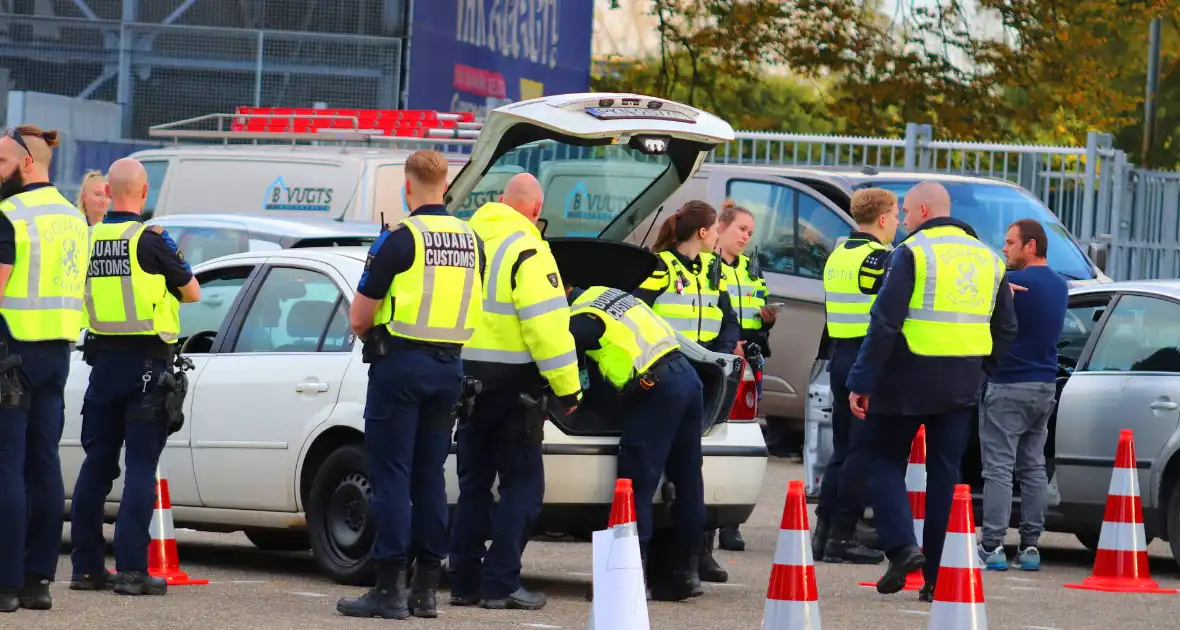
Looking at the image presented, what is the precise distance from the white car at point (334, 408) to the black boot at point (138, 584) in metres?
0.73

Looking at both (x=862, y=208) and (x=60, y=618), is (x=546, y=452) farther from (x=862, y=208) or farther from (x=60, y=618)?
(x=862, y=208)

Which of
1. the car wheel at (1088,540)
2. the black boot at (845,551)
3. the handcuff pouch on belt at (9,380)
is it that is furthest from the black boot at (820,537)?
the handcuff pouch on belt at (9,380)

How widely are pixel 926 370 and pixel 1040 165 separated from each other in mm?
9475

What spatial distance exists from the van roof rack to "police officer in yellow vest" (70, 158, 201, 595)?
24.0ft

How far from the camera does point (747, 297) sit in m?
11.7

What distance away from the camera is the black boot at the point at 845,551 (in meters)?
11.0

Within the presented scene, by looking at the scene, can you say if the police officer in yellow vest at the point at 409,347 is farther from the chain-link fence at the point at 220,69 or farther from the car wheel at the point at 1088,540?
the chain-link fence at the point at 220,69

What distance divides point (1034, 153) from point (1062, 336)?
650 centimetres

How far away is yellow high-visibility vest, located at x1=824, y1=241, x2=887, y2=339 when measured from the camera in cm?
1086

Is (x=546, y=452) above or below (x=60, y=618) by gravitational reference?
above

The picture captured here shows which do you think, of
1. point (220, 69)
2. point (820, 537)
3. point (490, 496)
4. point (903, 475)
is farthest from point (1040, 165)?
point (220, 69)

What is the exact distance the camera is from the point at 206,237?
13.8 meters

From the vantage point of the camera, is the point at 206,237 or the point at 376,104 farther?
the point at 376,104

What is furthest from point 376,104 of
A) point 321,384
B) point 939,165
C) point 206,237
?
point 321,384
